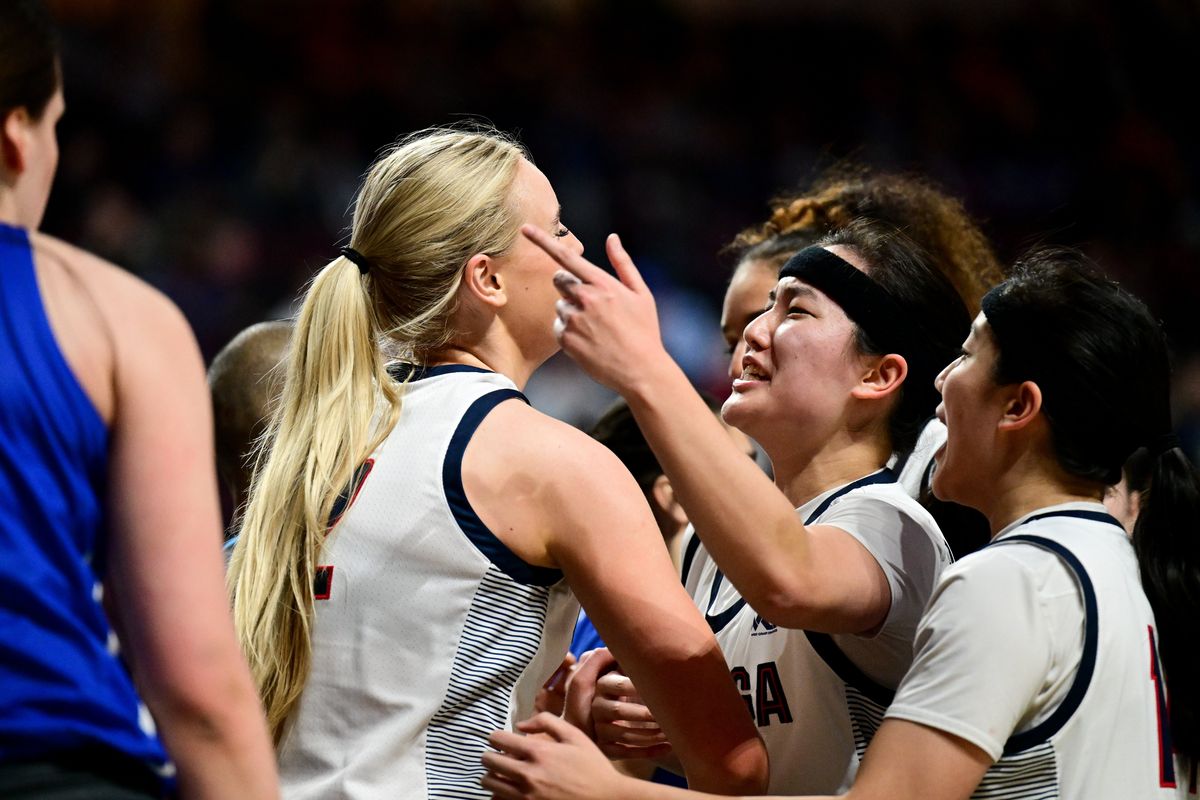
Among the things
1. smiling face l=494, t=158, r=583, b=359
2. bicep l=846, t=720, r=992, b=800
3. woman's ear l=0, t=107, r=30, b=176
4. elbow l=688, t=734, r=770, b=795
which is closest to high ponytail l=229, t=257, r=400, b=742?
smiling face l=494, t=158, r=583, b=359

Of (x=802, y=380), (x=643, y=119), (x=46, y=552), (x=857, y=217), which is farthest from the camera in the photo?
(x=643, y=119)

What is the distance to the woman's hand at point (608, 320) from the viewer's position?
201cm

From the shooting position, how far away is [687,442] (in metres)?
2.01

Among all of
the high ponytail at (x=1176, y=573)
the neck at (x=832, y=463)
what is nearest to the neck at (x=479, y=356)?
the neck at (x=832, y=463)

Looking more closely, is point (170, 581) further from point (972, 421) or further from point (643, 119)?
point (643, 119)

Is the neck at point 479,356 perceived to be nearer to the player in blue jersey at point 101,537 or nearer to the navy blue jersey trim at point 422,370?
the navy blue jersey trim at point 422,370

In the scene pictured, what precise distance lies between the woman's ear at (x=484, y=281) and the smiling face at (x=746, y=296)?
1.20m

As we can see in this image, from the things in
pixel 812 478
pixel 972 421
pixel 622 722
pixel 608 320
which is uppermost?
pixel 972 421

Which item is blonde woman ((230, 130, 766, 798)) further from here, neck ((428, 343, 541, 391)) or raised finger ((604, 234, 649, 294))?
raised finger ((604, 234, 649, 294))

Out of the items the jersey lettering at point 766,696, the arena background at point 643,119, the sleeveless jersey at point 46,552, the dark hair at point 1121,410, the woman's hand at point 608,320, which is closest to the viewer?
the sleeveless jersey at point 46,552

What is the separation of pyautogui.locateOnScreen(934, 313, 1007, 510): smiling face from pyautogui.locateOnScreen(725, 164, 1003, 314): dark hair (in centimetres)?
99

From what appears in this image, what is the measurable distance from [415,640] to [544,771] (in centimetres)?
29

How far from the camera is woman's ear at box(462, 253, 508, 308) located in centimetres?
238

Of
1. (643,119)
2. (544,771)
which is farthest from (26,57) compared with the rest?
(643,119)
